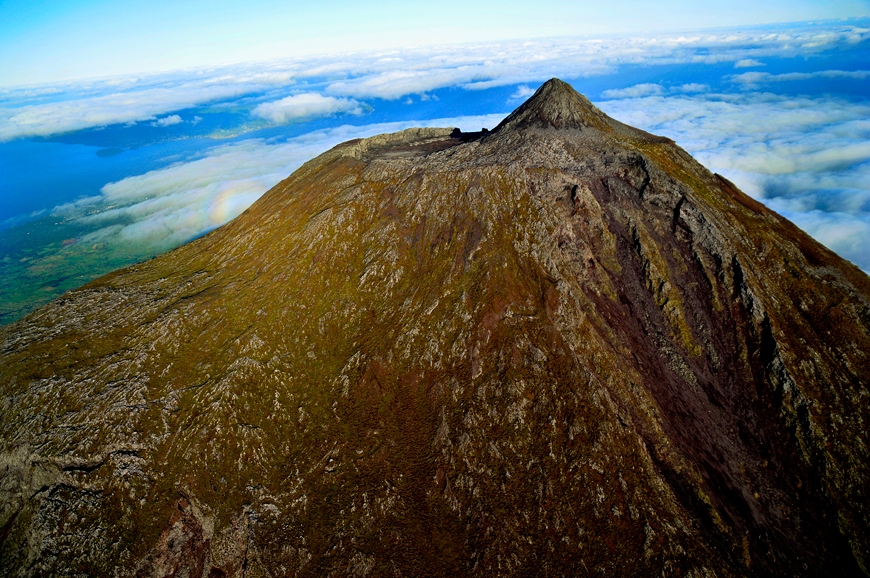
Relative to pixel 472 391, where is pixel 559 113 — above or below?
above

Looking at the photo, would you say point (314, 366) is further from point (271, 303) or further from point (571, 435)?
point (571, 435)

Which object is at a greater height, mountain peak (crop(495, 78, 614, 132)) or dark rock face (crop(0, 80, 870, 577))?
mountain peak (crop(495, 78, 614, 132))

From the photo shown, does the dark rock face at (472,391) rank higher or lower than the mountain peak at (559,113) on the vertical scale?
lower

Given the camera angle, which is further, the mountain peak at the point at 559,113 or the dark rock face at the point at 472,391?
the mountain peak at the point at 559,113

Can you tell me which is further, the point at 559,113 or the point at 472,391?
the point at 559,113

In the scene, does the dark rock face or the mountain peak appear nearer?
the dark rock face
